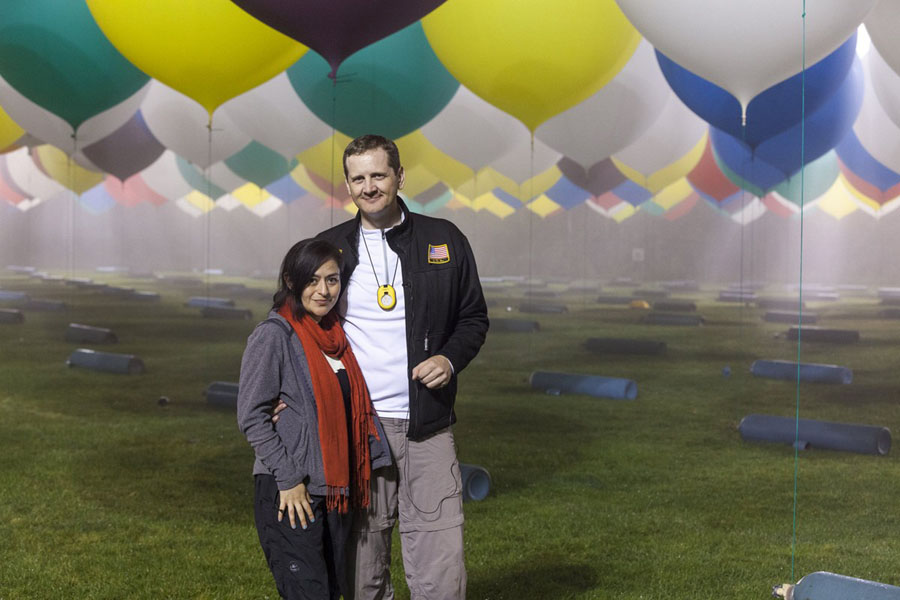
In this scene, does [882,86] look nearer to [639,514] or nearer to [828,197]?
[639,514]

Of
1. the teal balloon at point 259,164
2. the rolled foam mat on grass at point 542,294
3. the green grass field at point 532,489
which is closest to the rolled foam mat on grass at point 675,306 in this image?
the rolled foam mat on grass at point 542,294

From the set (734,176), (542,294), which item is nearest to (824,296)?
(542,294)

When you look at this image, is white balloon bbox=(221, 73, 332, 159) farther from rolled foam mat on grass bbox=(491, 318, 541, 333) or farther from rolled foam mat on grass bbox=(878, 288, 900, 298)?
rolled foam mat on grass bbox=(878, 288, 900, 298)

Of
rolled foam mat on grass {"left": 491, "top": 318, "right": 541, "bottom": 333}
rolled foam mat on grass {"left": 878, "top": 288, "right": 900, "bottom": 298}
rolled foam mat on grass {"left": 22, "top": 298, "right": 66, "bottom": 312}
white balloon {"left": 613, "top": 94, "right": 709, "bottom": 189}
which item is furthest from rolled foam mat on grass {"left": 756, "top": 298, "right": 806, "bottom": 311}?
rolled foam mat on grass {"left": 22, "top": 298, "right": 66, "bottom": 312}

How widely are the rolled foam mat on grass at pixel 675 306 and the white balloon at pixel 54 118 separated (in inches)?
435

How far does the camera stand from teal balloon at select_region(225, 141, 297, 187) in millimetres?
14914

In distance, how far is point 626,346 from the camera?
1075cm

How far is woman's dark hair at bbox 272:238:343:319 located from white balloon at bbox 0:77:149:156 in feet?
24.5

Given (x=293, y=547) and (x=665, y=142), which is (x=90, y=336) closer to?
(x=665, y=142)

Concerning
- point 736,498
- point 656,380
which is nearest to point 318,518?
point 736,498

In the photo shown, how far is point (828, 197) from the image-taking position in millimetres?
24641

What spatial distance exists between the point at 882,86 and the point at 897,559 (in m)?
6.56

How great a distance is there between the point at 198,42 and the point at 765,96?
4.98 metres

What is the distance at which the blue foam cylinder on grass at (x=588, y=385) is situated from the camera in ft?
25.2
